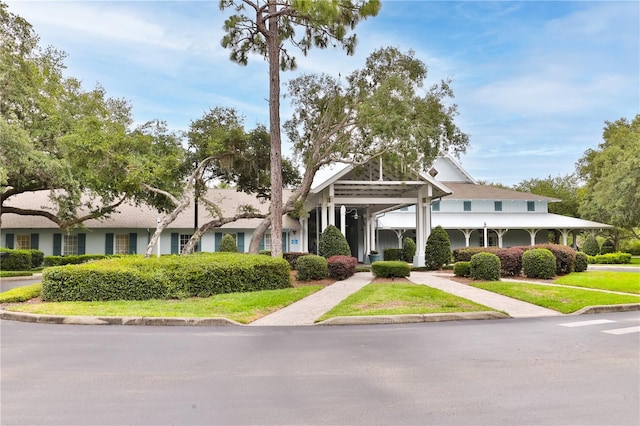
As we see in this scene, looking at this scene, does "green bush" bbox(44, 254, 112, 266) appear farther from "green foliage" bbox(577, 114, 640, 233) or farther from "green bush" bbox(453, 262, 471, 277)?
"green foliage" bbox(577, 114, 640, 233)

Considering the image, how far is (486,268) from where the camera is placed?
57.3 feet

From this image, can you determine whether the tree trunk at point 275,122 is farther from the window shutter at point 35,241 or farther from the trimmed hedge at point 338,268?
the window shutter at point 35,241

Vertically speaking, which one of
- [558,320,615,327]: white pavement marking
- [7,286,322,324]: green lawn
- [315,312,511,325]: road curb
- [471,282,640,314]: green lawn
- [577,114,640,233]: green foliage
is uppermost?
[577,114,640,233]: green foliage

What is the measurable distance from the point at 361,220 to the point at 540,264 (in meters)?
18.0

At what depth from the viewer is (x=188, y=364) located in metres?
6.70

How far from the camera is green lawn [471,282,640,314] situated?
12.3 metres

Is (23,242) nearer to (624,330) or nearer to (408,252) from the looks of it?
(408,252)

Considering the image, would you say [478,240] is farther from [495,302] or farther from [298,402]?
[298,402]

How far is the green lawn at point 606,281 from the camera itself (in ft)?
50.4

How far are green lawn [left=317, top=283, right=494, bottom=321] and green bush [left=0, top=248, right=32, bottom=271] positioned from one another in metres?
21.7

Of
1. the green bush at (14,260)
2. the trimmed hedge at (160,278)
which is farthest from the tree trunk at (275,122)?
the green bush at (14,260)

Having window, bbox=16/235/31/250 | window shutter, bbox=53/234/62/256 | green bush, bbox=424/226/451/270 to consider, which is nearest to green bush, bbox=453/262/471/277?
green bush, bbox=424/226/451/270

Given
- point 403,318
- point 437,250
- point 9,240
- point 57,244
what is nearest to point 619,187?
point 437,250

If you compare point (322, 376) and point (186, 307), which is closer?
point (322, 376)
